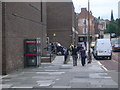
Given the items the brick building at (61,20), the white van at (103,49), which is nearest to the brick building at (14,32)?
the white van at (103,49)

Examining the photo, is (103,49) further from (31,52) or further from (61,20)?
(61,20)

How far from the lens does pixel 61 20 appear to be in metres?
54.0

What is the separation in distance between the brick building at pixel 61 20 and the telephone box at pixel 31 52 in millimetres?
30081

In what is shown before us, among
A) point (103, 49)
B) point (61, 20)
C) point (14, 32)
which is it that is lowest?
point (103, 49)

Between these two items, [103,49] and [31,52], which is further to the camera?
[103,49]

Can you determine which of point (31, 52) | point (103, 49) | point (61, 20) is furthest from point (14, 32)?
point (61, 20)

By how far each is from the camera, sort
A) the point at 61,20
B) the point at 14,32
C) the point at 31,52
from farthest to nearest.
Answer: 1. the point at 61,20
2. the point at 31,52
3. the point at 14,32

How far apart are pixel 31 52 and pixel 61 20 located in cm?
3099


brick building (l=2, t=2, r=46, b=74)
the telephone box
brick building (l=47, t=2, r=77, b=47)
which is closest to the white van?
brick building (l=2, t=2, r=46, b=74)

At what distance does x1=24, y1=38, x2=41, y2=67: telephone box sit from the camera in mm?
23242

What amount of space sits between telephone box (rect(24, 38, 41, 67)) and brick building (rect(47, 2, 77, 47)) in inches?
1184

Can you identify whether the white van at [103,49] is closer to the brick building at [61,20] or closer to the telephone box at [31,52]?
the telephone box at [31,52]

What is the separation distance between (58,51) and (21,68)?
2060 cm

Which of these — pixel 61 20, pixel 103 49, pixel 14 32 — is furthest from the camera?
pixel 61 20
